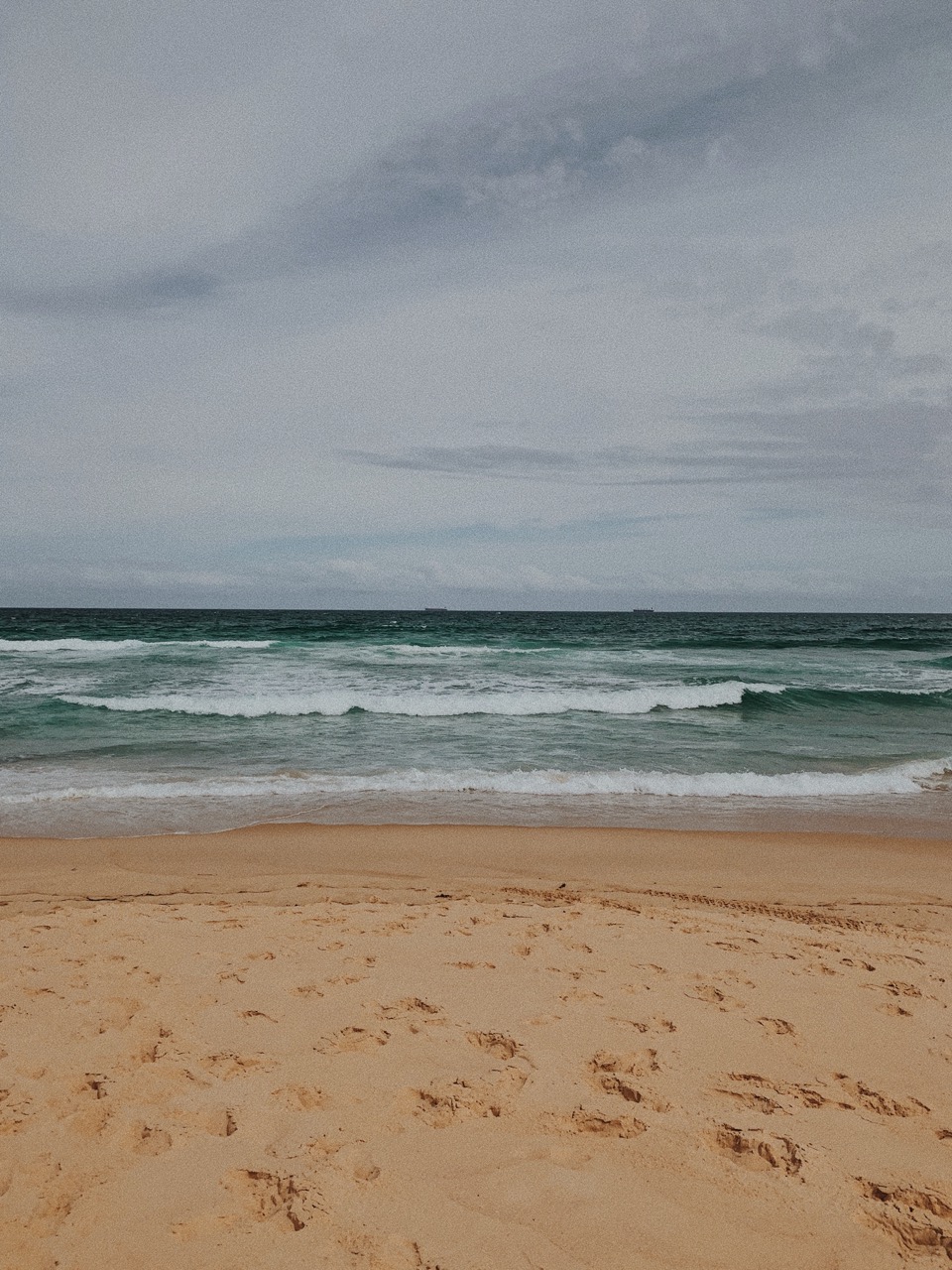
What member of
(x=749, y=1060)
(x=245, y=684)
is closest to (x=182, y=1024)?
(x=749, y=1060)

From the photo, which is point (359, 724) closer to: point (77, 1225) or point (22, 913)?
point (22, 913)

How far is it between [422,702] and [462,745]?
15.3 ft

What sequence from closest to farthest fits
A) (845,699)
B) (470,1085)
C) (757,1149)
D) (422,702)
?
1. (757,1149)
2. (470,1085)
3. (422,702)
4. (845,699)

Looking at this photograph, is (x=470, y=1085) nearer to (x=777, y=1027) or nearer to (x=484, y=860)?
(x=777, y=1027)

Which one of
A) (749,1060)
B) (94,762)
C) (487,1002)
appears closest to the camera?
(749,1060)

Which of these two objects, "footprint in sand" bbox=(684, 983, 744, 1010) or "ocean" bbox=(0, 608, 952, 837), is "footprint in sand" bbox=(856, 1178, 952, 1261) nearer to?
"footprint in sand" bbox=(684, 983, 744, 1010)

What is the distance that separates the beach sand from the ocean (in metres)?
3.33

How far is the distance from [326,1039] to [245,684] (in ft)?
59.0

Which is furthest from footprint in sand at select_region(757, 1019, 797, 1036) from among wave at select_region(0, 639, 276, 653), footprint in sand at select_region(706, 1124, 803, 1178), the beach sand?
wave at select_region(0, 639, 276, 653)

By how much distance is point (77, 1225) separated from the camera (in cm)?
240

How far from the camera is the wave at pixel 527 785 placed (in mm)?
9742

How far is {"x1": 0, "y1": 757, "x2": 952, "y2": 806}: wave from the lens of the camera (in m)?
9.74

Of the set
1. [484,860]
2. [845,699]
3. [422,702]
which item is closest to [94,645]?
[422,702]

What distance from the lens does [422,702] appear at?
57.9 feet
